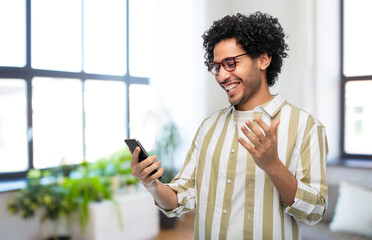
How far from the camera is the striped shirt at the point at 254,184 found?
110 cm

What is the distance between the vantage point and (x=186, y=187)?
1.34 metres

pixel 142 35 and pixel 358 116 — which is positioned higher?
pixel 142 35

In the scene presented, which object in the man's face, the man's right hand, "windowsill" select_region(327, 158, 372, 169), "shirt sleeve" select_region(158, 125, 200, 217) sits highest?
the man's face

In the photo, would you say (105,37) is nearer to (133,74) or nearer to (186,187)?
(133,74)

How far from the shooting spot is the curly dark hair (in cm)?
126

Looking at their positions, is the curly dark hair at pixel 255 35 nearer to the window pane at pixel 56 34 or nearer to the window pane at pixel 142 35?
the window pane at pixel 56 34

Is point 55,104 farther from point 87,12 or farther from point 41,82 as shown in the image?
point 87,12

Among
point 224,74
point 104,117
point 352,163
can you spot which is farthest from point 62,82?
point 352,163

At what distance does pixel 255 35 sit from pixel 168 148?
2.56 m

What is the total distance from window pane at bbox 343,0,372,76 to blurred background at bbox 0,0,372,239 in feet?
0.03

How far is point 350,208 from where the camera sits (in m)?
2.72

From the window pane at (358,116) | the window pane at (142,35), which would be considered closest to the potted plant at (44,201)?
the window pane at (142,35)

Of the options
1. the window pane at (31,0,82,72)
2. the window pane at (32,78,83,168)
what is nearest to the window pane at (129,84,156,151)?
the window pane at (32,78,83,168)

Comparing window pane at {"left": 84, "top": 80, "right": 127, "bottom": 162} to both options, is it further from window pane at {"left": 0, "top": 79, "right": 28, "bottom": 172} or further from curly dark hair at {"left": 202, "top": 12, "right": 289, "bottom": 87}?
curly dark hair at {"left": 202, "top": 12, "right": 289, "bottom": 87}
